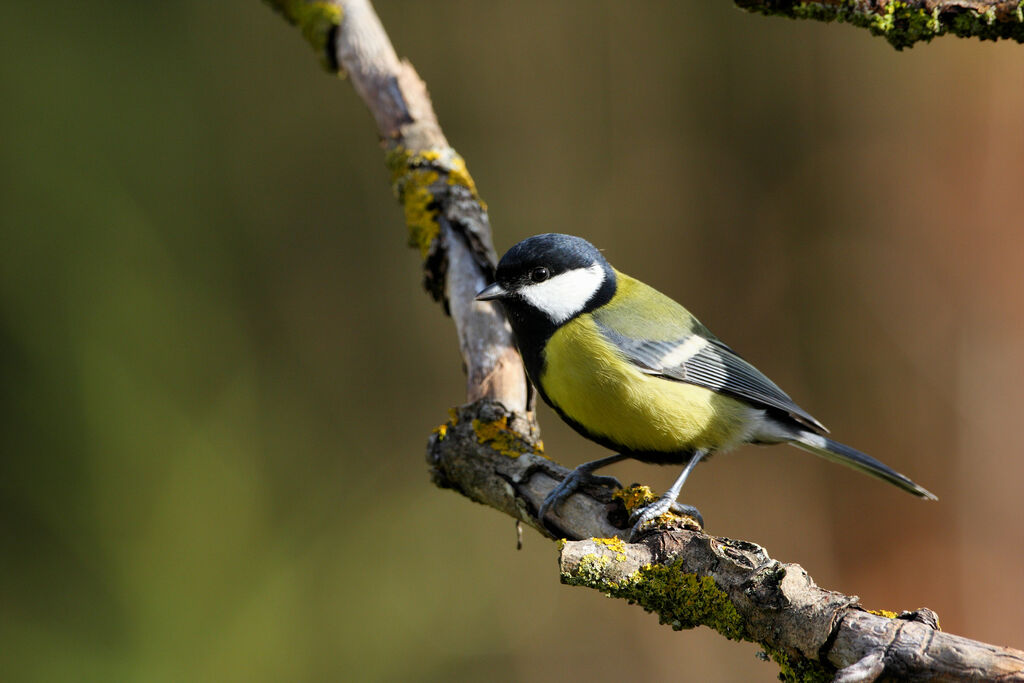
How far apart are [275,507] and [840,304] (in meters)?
1.93

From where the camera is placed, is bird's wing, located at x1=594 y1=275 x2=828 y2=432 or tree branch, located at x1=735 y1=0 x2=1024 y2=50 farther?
bird's wing, located at x1=594 y1=275 x2=828 y2=432

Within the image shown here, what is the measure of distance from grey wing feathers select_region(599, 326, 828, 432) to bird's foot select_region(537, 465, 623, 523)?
234mm

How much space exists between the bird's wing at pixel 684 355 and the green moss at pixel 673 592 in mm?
490

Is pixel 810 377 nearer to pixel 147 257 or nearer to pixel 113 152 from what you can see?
pixel 147 257

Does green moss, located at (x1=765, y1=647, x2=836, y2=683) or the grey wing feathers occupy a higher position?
the grey wing feathers

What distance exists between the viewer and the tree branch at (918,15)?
113 cm

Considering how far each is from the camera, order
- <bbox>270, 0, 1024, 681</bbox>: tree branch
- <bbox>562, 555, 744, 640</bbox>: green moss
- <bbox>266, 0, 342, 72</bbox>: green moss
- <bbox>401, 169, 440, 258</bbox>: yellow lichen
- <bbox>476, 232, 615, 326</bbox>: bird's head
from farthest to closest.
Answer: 1. <bbox>266, 0, 342, 72</bbox>: green moss
2. <bbox>401, 169, 440, 258</bbox>: yellow lichen
3. <bbox>476, 232, 615, 326</bbox>: bird's head
4. <bbox>562, 555, 744, 640</bbox>: green moss
5. <bbox>270, 0, 1024, 681</bbox>: tree branch

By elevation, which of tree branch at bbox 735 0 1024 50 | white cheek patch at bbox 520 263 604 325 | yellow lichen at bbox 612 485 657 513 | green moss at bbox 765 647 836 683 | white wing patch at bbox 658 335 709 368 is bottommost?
green moss at bbox 765 647 836 683

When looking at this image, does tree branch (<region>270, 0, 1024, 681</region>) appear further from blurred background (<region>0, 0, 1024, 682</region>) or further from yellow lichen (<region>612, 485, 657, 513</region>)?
blurred background (<region>0, 0, 1024, 682</region>)

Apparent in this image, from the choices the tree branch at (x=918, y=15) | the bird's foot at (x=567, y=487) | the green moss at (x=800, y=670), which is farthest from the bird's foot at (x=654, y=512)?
the tree branch at (x=918, y=15)

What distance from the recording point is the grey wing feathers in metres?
1.52

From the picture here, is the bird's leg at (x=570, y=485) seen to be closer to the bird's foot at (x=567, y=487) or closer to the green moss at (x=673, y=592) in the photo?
the bird's foot at (x=567, y=487)

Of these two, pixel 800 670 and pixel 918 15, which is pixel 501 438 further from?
pixel 918 15

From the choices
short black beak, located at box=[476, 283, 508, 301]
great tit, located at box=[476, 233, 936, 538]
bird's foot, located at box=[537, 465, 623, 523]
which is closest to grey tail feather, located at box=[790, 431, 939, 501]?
great tit, located at box=[476, 233, 936, 538]
